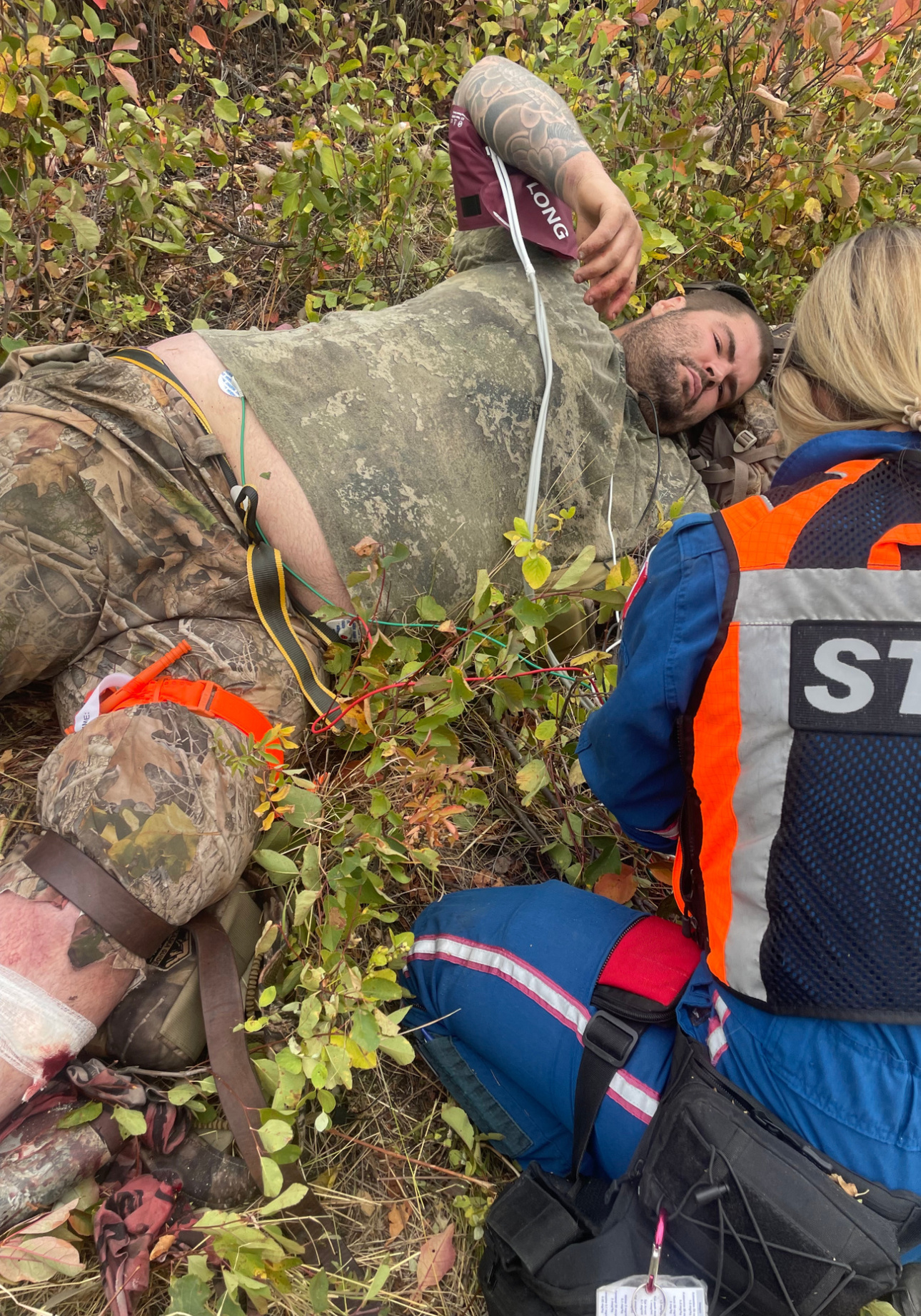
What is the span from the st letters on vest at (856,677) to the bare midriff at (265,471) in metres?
1.18

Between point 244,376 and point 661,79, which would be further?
point 661,79

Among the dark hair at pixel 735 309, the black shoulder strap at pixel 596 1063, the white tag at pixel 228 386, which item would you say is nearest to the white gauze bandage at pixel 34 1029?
the black shoulder strap at pixel 596 1063

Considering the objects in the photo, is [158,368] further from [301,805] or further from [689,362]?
[689,362]

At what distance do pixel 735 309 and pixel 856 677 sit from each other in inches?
89.3

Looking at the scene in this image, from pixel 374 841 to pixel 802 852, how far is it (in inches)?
33.5

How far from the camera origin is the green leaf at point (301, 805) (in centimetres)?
170

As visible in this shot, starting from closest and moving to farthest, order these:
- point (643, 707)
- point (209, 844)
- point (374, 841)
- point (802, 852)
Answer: point (802, 852) → point (643, 707) → point (209, 844) → point (374, 841)

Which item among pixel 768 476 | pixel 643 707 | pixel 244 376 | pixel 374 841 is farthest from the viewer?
pixel 768 476

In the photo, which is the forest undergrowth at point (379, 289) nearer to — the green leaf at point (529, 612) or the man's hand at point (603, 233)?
the green leaf at point (529, 612)

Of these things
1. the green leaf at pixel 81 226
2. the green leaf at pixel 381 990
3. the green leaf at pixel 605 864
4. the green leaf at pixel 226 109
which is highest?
the green leaf at pixel 226 109

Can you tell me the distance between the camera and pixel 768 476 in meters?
2.87

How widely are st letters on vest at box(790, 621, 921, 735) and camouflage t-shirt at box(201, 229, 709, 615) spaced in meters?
1.10

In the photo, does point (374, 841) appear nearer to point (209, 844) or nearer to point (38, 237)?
point (209, 844)

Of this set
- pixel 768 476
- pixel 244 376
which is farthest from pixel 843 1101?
pixel 768 476
